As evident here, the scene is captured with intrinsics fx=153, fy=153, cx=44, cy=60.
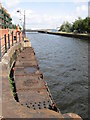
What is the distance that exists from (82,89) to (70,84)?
123 centimetres

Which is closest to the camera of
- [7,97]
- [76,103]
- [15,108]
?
[15,108]

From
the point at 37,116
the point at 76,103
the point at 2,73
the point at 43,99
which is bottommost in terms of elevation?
the point at 76,103

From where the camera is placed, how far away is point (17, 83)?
7699 millimetres

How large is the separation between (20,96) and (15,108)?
2.40 m

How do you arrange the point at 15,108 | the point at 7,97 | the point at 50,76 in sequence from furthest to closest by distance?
1. the point at 50,76
2. the point at 7,97
3. the point at 15,108

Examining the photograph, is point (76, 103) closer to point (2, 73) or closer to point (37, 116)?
point (2, 73)

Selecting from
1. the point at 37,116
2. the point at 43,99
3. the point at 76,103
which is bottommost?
the point at 76,103

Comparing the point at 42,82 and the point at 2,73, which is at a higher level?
the point at 2,73

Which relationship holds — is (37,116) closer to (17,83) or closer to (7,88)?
(7,88)

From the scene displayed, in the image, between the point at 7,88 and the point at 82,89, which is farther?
the point at 82,89

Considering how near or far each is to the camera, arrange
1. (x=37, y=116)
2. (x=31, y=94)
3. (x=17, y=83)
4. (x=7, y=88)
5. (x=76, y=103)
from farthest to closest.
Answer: (x=76, y=103)
(x=17, y=83)
(x=31, y=94)
(x=7, y=88)
(x=37, y=116)

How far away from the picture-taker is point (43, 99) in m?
6.16

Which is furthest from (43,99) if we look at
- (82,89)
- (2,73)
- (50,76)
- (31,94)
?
(50,76)

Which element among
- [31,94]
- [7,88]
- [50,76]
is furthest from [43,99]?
[50,76]
